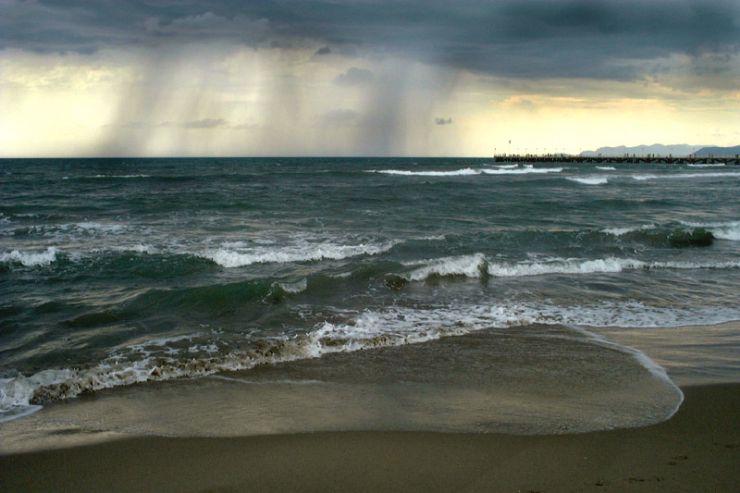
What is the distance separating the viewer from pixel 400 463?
4574 millimetres

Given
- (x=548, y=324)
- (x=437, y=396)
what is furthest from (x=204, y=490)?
(x=548, y=324)

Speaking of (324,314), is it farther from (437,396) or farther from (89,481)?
(89,481)

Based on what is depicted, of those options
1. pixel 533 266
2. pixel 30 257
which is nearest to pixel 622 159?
pixel 533 266

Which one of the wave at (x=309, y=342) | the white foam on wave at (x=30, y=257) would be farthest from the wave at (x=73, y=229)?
the wave at (x=309, y=342)

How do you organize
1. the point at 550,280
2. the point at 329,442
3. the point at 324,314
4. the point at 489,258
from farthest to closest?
1. the point at 489,258
2. the point at 550,280
3. the point at 324,314
4. the point at 329,442

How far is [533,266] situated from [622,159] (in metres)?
103

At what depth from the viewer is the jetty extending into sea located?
9294 centimetres

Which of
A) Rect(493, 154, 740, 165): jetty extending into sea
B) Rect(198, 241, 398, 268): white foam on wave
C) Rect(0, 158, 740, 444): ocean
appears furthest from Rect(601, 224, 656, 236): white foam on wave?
Rect(493, 154, 740, 165): jetty extending into sea

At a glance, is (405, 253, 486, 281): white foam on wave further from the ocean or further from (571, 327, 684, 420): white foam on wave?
(571, 327, 684, 420): white foam on wave

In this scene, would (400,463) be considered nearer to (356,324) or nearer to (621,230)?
(356,324)

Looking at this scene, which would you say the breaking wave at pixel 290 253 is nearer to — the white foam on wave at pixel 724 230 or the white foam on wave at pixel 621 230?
the white foam on wave at pixel 621 230

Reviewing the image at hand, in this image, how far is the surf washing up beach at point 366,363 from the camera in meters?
4.58

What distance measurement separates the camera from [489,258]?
50.2ft

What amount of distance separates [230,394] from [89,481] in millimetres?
1992
